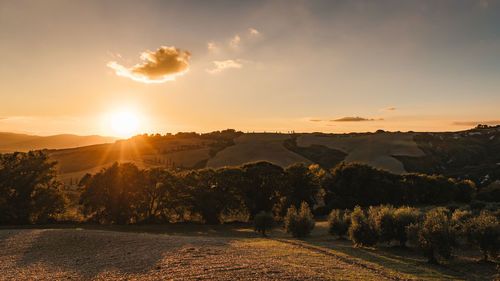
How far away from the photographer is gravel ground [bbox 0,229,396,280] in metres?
15.5

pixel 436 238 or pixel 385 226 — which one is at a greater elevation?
pixel 436 238

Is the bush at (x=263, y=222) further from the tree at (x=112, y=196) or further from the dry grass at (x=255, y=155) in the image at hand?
the dry grass at (x=255, y=155)

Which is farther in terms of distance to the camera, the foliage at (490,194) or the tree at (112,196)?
the foliage at (490,194)

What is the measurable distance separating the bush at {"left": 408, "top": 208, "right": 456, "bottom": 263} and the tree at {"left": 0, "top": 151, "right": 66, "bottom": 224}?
45.3 m

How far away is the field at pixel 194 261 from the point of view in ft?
51.6

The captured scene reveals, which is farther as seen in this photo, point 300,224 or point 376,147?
point 376,147

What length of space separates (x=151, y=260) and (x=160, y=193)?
29.4 m

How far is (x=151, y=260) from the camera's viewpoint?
18.2 m

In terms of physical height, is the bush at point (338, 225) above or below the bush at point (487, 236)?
below

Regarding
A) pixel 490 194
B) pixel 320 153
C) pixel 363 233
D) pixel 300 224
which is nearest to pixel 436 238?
pixel 363 233

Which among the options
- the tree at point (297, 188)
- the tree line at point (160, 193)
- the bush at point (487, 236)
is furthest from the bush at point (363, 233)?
the tree at point (297, 188)

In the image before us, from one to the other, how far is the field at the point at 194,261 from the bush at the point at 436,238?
0.87 metres

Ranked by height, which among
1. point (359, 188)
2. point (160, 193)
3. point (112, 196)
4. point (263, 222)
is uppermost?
point (112, 196)

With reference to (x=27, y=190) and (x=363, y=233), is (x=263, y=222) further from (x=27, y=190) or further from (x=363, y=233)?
(x=27, y=190)
